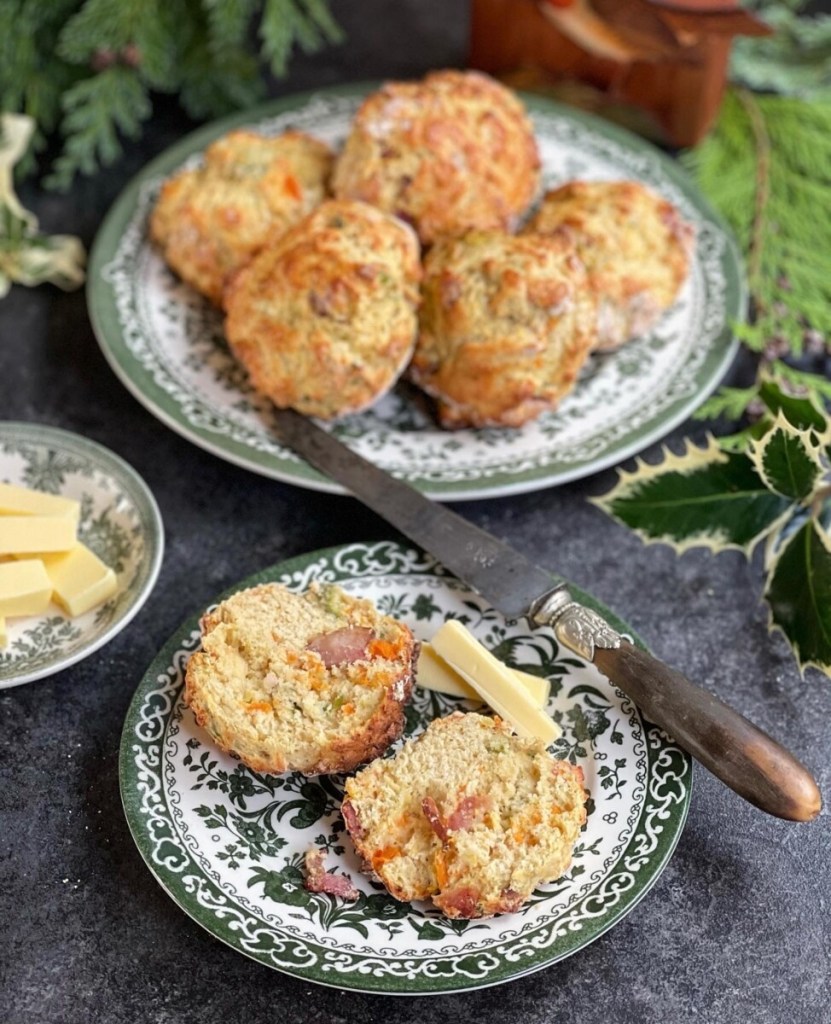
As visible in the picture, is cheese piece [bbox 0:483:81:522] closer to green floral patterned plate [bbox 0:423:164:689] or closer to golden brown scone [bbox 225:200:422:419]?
green floral patterned plate [bbox 0:423:164:689]

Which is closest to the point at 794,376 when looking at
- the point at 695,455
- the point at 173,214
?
the point at 695,455

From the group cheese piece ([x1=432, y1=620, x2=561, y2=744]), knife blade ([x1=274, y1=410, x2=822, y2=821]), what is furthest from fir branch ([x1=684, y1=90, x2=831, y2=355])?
cheese piece ([x1=432, y1=620, x2=561, y2=744])

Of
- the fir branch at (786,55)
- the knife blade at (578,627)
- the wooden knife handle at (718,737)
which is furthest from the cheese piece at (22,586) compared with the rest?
the fir branch at (786,55)

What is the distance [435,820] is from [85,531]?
1.15 metres

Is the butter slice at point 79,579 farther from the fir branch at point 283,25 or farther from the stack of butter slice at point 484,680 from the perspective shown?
the fir branch at point 283,25

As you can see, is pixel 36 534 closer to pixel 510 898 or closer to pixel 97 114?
pixel 510 898

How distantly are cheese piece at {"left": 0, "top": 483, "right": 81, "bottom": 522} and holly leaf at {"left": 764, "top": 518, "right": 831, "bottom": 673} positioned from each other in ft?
5.06

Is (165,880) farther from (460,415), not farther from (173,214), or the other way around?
(173,214)

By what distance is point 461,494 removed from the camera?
9.02 ft

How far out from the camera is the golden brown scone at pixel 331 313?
110 inches

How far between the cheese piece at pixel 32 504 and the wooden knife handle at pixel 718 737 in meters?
1.23

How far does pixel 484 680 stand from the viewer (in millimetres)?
2328

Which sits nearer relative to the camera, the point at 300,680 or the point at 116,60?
the point at 300,680

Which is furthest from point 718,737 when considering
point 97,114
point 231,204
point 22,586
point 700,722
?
point 97,114
